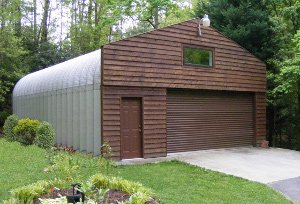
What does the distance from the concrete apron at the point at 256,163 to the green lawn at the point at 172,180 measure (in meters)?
0.58

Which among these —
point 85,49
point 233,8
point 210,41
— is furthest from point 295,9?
point 85,49

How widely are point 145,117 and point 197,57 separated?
3424 mm

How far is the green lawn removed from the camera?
7.56 m

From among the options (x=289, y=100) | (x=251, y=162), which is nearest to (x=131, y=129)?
(x=251, y=162)

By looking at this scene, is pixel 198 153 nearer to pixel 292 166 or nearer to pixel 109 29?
pixel 292 166

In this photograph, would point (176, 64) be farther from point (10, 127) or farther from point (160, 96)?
point (10, 127)

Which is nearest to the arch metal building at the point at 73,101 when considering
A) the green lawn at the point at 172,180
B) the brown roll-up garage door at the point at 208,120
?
the green lawn at the point at 172,180

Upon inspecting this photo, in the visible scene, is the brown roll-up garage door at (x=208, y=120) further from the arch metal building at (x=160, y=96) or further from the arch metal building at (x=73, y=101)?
the arch metal building at (x=73, y=101)

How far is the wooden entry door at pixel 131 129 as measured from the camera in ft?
39.9

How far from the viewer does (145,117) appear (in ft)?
41.3

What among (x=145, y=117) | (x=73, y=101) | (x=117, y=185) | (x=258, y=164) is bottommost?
(x=258, y=164)

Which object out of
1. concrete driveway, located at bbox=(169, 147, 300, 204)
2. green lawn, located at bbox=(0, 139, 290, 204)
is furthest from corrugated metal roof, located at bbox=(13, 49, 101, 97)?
concrete driveway, located at bbox=(169, 147, 300, 204)

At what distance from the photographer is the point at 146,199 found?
5832 millimetres

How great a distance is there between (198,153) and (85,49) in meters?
17.6
